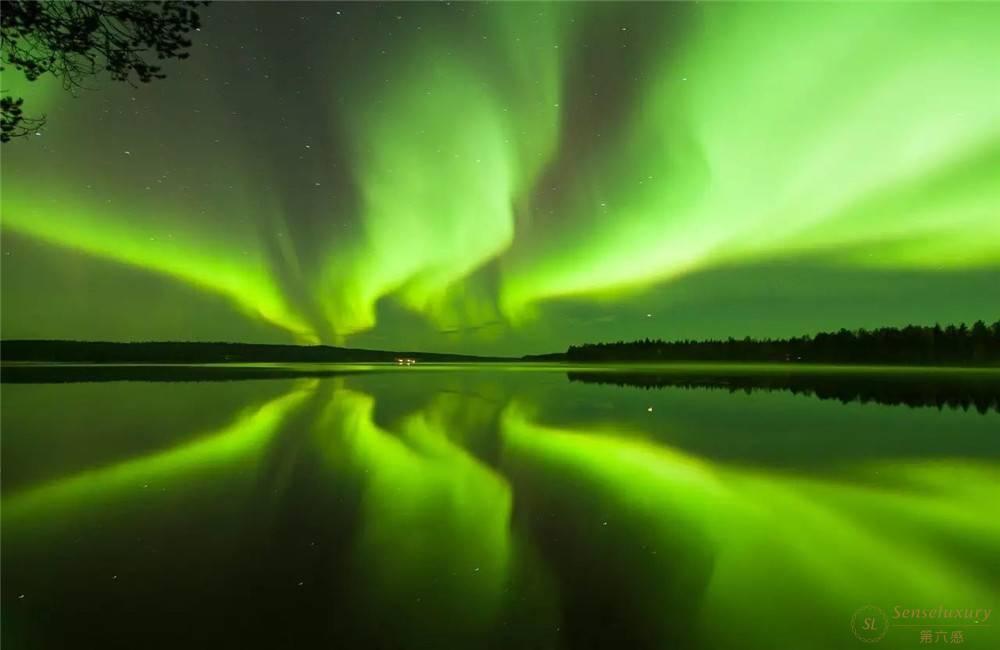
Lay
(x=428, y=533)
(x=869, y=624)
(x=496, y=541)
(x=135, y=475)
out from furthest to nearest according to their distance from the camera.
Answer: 1. (x=135, y=475)
2. (x=428, y=533)
3. (x=496, y=541)
4. (x=869, y=624)

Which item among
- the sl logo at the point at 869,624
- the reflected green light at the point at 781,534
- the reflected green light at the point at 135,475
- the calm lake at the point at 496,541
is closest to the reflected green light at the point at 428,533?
the calm lake at the point at 496,541

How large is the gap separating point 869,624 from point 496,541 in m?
3.95

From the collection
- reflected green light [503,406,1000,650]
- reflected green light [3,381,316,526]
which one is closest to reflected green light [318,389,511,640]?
reflected green light [503,406,1000,650]

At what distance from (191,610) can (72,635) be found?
89 centimetres

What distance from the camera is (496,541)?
6.91 metres

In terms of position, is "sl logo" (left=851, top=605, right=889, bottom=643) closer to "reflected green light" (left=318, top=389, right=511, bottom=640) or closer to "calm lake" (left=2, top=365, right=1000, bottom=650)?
"calm lake" (left=2, top=365, right=1000, bottom=650)

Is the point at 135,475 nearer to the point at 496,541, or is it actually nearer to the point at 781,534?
the point at 496,541

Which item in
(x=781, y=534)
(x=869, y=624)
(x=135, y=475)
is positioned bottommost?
(x=869, y=624)

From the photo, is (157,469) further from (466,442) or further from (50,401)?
(50,401)

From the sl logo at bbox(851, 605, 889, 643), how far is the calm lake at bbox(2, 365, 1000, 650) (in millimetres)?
21

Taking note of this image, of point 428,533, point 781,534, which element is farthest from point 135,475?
point 781,534

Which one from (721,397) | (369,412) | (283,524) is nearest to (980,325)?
(721,397)

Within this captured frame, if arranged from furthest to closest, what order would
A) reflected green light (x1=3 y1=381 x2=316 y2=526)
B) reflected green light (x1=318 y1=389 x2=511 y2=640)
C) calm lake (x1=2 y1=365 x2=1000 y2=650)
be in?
reflected green light (x1=3 y1=381 x2=316 y2=526) < reflected green light (x1=318 y1=389 x2=511 y2=640) < calm lake (x1=2 y1=365 x2=1000 y2=650)

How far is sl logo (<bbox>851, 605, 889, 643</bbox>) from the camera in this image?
492 cm
